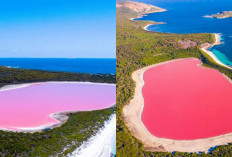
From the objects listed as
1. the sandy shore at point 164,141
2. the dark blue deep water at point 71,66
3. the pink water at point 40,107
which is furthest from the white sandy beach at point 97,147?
the dark blue deep water at point 71,66

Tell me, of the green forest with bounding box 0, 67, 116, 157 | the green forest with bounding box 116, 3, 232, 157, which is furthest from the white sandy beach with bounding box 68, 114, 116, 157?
the green forest with bounding box 116, 3, 232, 157

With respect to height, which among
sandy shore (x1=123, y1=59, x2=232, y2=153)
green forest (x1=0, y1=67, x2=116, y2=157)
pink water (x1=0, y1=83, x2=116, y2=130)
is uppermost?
pink water (x1=0, y1=83, x2=116, y2=130)

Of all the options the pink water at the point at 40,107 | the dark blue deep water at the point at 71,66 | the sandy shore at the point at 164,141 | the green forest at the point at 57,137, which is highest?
the pink water at the point at 40,107

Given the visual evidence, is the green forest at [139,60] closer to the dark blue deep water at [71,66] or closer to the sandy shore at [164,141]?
the sandy shore at [164,141]

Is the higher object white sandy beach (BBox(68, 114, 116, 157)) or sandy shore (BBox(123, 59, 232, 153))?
white sandy beach (BBox(68, 114, 116, 157))

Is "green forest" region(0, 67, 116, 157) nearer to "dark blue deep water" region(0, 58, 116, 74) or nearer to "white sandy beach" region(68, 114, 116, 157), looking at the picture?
"white sandy beach" region(68, 114, 116, 157)

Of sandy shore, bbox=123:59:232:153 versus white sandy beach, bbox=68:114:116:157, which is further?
sandy shore, bbox=123:59:232:153

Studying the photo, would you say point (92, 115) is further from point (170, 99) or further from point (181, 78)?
point (181, 78)

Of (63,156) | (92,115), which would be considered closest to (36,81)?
(92,115)

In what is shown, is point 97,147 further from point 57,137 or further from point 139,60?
point 139,60
